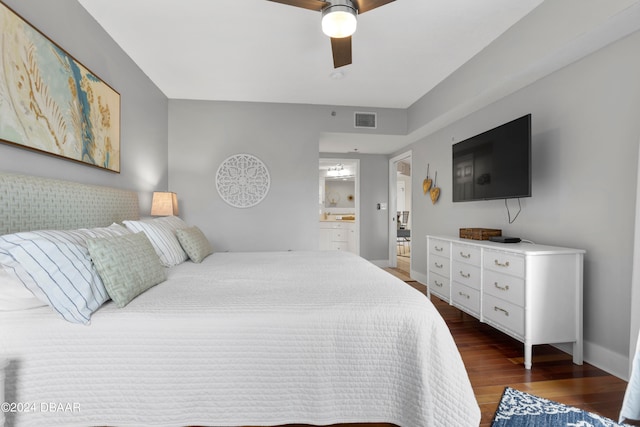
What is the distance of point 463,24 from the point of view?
2299 mm

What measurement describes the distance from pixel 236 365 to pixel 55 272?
807 mm

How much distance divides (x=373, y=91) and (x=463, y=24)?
1.35 metres

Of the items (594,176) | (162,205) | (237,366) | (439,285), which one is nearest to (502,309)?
(439,285)

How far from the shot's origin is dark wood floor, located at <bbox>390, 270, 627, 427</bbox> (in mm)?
1688

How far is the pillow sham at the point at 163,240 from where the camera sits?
2105 millimetres

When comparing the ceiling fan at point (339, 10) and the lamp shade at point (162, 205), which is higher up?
the ceiling fan at point (339, 10)

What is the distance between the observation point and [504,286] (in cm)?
223

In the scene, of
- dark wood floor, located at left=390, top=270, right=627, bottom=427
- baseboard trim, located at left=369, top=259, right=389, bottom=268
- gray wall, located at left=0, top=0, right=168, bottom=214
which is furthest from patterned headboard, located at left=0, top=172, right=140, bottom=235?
baseboard trim, located at left=369, top=259, right=389, bottom=268

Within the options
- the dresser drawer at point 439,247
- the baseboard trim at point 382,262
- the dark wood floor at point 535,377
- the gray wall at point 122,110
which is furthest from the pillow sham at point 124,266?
the baseboard trim at point 382,262

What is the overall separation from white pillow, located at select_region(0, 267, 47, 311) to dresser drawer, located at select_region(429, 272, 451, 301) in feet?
10.0

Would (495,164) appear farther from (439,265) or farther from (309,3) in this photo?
(309,3)

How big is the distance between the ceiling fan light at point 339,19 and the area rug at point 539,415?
7.44 feet

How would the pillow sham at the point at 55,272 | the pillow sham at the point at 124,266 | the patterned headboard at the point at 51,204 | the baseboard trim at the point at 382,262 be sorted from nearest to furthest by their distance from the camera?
the pillow sham at the point at 55,272
the pillow sham at the point at 124,266
the patterned headboard at the point at 51,204
the baseboard trim at the point at 382,262

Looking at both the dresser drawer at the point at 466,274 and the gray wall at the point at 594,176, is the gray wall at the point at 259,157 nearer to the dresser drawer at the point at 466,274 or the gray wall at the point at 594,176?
the dresser drawer at the point at 466,274
